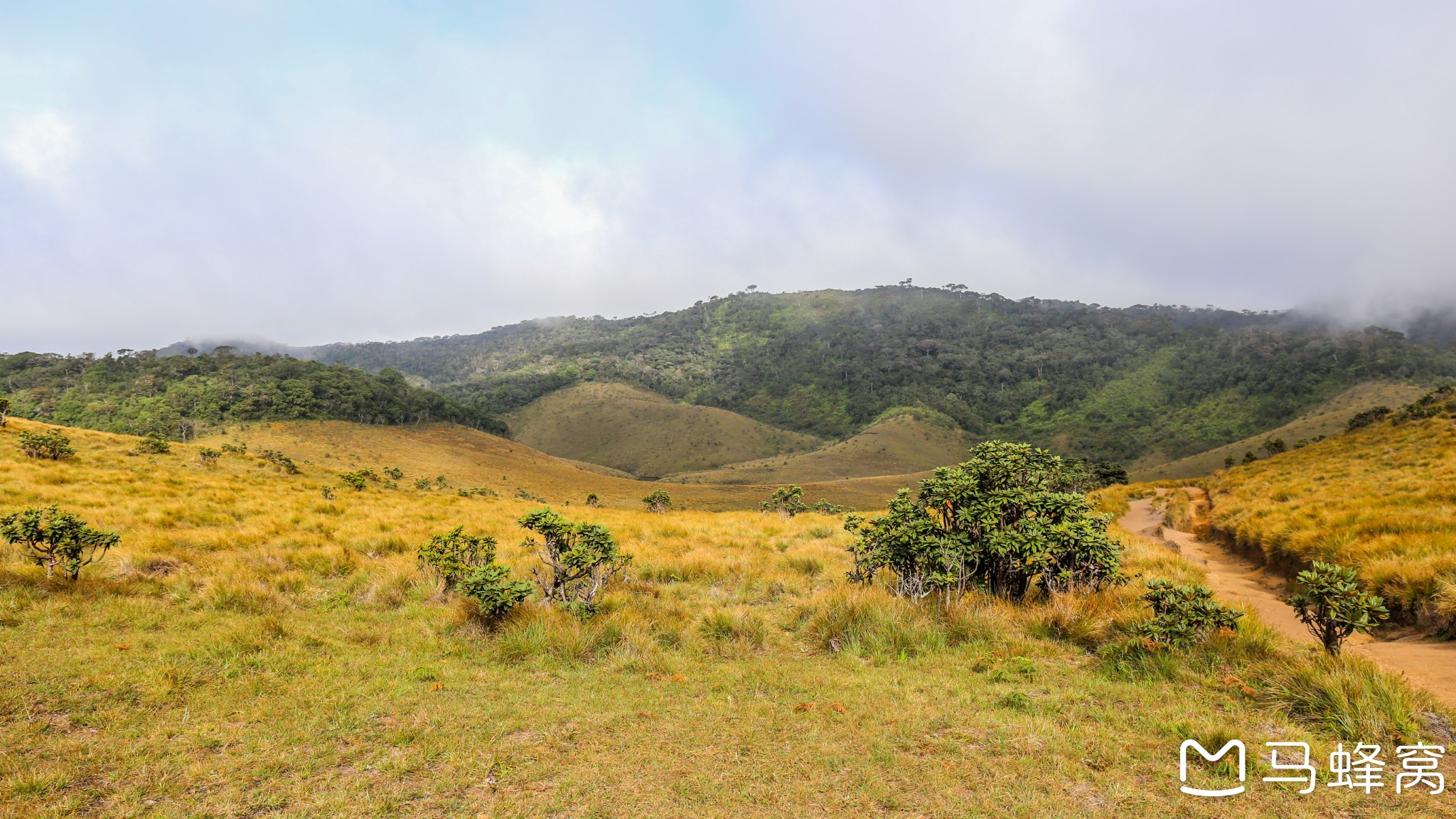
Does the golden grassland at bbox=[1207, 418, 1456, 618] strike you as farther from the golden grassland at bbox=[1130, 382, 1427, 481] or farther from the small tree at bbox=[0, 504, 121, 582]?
the golden grassland at bbox=[1130, 382, 1427, 481]

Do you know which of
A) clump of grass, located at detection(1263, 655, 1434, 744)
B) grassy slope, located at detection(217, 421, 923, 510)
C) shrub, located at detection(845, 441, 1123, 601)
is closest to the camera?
clump of grass, located at detection(1263, 655, 1434, 744)

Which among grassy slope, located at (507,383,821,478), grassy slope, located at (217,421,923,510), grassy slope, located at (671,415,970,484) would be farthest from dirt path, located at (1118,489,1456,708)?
grassy slope, located at (507,383,821,478)

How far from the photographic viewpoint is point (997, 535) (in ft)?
26.6

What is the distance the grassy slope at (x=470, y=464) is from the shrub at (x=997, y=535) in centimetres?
5157

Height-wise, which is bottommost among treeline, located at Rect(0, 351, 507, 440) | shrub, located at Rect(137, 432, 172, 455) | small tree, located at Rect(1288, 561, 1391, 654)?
small tree, located at Rect(1288, 561, 1391, 654)

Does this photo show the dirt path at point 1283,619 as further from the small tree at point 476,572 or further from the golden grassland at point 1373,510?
the small tree at point 476,572

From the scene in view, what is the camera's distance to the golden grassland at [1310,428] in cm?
9819

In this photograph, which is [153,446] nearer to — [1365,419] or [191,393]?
[191,393]

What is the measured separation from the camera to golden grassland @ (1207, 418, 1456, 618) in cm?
784

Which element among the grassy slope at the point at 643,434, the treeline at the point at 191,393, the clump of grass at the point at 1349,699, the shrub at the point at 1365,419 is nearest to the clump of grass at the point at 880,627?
the clump of grass at the point at 1349,699

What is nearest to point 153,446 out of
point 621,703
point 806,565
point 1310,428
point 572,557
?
point 572,557

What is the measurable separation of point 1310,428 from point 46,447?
151 metres

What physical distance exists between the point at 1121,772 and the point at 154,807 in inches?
250

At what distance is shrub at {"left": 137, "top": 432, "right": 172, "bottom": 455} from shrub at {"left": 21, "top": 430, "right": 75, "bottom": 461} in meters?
4.33
